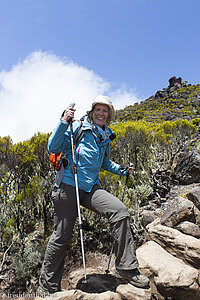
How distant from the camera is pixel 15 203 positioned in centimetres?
349

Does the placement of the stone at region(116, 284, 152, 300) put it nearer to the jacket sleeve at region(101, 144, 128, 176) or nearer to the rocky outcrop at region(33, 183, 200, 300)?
the rocky outcrop at region(33, 183, 200, 300)

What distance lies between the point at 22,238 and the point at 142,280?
2.30m

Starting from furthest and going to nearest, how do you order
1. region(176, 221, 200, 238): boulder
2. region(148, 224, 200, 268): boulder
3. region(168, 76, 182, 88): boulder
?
region(168, 76, 182, 88): boulder < region(176, 221, 200, 238): boulder < region(148, 224, 200, 268): boulder

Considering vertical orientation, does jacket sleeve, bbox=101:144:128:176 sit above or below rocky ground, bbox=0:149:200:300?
above

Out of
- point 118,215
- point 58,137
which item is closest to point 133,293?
point 118,215

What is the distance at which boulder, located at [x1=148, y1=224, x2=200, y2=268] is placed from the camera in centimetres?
264

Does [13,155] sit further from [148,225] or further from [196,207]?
[196,207]

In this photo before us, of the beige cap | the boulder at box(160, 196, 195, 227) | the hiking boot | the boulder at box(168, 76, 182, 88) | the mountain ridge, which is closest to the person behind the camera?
the hiking boot

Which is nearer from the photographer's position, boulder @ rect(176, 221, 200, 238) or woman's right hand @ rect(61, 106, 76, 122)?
woman's right hand @ rect(61, 106, 76, 122)

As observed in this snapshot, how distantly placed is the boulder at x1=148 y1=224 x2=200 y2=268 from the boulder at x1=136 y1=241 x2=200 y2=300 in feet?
0.91

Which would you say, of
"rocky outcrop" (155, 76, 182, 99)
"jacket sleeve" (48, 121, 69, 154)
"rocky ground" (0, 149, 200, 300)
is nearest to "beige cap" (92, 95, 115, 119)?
"jacket sleeve" (48, 121, 69, 154)

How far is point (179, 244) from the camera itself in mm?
2818

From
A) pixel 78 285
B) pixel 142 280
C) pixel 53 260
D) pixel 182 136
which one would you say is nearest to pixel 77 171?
pixel 53 260

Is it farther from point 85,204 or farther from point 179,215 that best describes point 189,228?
point 85,204
